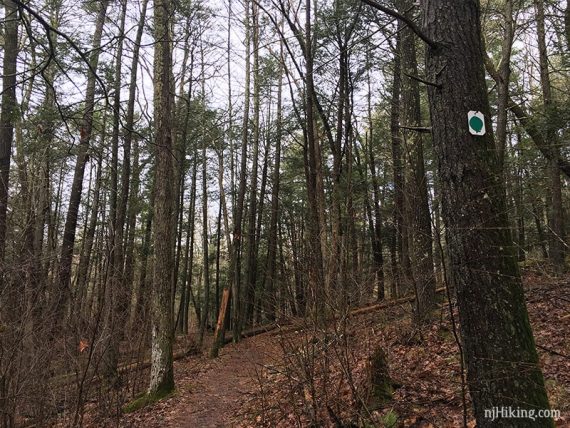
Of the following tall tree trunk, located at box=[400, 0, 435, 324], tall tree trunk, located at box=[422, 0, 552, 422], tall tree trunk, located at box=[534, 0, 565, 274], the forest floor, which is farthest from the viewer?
tall tree trunk, located at box=[534, 0, 565, 274]

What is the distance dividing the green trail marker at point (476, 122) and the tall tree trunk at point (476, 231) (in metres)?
0.03

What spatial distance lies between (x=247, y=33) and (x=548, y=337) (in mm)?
14049

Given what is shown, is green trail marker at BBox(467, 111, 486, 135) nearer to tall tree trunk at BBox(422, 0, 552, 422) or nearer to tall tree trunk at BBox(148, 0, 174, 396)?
tall tree trunk at BBox(422, 0, 552, 422)

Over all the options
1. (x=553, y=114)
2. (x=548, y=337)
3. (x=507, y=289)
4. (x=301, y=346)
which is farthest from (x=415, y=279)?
(x=553, y=114)

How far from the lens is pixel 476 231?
8.07ft

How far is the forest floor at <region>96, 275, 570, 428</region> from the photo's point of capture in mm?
3924

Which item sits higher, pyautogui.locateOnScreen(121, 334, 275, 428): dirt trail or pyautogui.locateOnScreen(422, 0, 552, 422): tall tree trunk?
pyautogui.locateOnScreen(422, 0, 552, 422): tall tree trunk

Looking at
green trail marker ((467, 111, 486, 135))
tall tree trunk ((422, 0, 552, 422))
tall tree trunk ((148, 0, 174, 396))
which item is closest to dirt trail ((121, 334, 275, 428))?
tall tree trunk ((148, 0, 174, 396))

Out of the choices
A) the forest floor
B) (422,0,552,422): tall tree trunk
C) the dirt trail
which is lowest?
the dirt trail

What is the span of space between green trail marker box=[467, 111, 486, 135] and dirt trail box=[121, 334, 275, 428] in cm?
315

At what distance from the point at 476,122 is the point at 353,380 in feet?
10.4

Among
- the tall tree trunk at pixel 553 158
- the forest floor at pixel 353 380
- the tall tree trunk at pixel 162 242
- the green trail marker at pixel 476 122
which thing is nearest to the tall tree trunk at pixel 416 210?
the forest floor at pixel 353 380

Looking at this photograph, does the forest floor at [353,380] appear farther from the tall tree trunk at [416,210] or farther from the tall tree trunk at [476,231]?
the tall tree trunk at [476,231]

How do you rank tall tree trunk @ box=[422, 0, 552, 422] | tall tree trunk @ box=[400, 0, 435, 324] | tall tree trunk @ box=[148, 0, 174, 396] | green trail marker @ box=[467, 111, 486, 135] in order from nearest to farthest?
tall tree trunk @ box=[422, 0, 552, 422]
green trail marker @ box=[467, 111, 486, 135]
tall tree trunk @ box=[400, 0, 435, 324]
tall tree trunk @ box=[148, 0, 174, 396]
